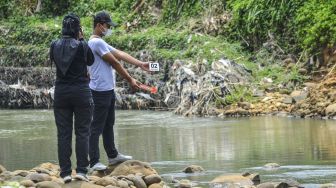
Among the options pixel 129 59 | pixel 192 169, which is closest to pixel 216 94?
pixel 192 169

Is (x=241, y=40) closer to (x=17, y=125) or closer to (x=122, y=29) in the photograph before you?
(x=122, y=29)

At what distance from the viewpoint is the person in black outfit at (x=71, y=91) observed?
26.9 feet

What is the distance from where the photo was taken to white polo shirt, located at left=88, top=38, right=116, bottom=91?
9.30 metres

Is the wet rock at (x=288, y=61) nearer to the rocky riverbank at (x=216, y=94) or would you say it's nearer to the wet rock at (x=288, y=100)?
the rocky riverbank at (x=216, y=94)

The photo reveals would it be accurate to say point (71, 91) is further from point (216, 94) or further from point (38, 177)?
point (216, 94)

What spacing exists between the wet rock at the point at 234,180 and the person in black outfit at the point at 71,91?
1.47m

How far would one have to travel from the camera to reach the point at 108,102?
9.39 meters

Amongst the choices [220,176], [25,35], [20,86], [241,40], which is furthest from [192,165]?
[25,35]

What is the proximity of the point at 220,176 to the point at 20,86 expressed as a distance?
49.0ft

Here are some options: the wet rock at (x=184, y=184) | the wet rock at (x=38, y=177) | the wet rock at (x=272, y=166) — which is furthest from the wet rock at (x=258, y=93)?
the wet rock at (x=38, y=177)

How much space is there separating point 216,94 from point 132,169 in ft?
30.7

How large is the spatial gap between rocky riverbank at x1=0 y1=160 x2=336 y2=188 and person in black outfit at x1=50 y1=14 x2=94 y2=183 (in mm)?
224

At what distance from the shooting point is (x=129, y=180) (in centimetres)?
870

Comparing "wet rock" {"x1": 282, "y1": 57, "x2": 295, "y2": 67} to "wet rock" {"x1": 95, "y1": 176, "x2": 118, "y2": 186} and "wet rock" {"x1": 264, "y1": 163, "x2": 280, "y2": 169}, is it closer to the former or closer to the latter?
"wet rock" {"x1": 264, "y1": 163, "x2": 280, "y2": 169}
